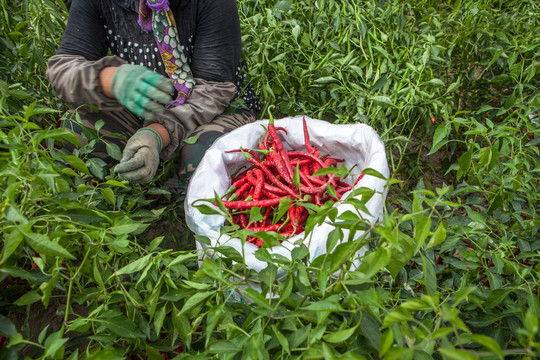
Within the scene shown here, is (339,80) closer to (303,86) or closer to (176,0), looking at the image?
(303,86)

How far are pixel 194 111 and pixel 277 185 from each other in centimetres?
58

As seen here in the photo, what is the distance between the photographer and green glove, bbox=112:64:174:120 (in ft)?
4.75

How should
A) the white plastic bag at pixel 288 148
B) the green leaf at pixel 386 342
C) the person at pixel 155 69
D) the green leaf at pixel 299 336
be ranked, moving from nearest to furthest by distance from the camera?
the green leaf at pixel 386 342 → the green leaf at pixel 299 336 → the white plastic bag at pixel 288 148 → the person at pixel 155 69

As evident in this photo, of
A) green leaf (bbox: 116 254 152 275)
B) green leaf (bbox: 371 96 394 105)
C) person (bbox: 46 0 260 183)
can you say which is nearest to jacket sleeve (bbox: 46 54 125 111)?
person (bbox: 46 0 260 183)

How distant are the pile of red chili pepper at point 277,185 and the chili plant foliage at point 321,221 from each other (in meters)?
0.29

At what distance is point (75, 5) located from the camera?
5.48 ft

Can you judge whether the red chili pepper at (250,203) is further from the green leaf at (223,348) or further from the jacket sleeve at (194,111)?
the green leaf at (223,348)

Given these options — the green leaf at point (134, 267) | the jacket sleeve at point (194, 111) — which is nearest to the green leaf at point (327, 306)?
the green leaf at point (134, 267)

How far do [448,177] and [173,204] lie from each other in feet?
5.57

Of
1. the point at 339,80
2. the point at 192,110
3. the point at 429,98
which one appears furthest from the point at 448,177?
the point at 192,110

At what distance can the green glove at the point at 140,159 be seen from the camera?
1.41 meters

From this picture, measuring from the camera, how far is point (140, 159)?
4.69 feet

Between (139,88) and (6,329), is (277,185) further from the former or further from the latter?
(6,329)

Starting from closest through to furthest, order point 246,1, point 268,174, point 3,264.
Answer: point 3,264
point 268,174
point 246,1
